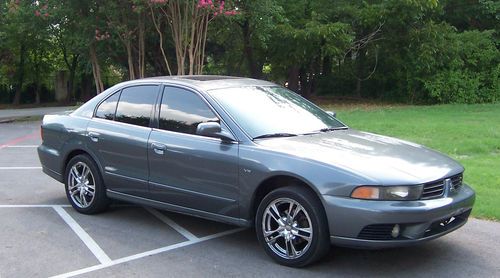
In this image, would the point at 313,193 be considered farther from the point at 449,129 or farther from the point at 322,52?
the point at 322,52

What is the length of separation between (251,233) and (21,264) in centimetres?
223

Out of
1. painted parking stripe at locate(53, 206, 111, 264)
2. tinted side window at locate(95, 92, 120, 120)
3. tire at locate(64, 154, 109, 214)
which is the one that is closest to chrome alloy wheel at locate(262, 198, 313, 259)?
painted parking stripe at locate(53, 206, 111, 264)

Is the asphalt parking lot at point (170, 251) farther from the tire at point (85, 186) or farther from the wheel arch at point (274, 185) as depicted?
the wheel arch at point (274, 185)

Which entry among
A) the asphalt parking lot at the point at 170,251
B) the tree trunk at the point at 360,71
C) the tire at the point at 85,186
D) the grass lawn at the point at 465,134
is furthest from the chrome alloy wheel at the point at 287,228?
the tree trunk at the point at 360,71

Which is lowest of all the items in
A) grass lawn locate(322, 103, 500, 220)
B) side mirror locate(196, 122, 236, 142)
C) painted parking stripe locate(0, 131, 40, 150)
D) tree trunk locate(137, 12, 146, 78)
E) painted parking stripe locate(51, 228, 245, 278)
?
painted parking stripe locate(0, 131, 40, 150)

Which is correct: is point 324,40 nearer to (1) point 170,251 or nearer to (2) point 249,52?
(2) point 249,52

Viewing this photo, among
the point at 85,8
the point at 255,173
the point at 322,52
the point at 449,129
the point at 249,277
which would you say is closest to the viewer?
the point at 249,277

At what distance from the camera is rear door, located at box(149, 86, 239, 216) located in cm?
527

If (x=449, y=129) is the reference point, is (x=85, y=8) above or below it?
above

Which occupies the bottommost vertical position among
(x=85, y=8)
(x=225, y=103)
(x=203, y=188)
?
(x=203, y=188)

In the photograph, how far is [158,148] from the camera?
5809mm

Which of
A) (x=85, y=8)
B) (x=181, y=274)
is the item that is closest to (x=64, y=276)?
(x=181, y=274)

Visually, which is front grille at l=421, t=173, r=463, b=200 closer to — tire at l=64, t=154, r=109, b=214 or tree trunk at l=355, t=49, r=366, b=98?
tire at l=64, t=154, r=109, b=214

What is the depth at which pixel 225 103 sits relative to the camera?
5.59m
